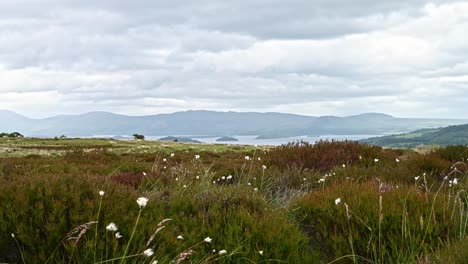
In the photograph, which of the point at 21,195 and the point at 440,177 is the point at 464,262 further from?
the point at 440,177

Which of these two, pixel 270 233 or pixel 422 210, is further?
pixel 422 210

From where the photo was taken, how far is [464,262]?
13.3ft

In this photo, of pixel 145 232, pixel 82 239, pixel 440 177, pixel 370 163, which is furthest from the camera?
pixel 370 163

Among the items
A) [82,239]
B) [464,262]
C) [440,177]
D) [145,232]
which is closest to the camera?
[464,262]

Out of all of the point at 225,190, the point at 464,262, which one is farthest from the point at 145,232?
the point at 464,262

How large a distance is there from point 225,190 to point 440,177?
20.8 ft

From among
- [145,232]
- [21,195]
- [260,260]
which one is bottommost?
[260,260]

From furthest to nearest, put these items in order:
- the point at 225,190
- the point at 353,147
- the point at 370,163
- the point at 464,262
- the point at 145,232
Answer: the point at 353,147 → the point at 370,163 → the point at 225,190 → the point at 145,232 → the point at 464,262

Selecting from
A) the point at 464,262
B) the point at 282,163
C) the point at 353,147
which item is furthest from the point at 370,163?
the point at 464,262

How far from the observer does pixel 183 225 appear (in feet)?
18.4

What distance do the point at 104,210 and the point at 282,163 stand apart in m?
8.15

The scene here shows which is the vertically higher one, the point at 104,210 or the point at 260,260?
the point at 104,210

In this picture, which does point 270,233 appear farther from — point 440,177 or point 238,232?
point 440,177

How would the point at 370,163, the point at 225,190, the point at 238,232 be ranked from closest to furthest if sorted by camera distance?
the point at 238,232 → the point at 225,190 → the point at 370,163
